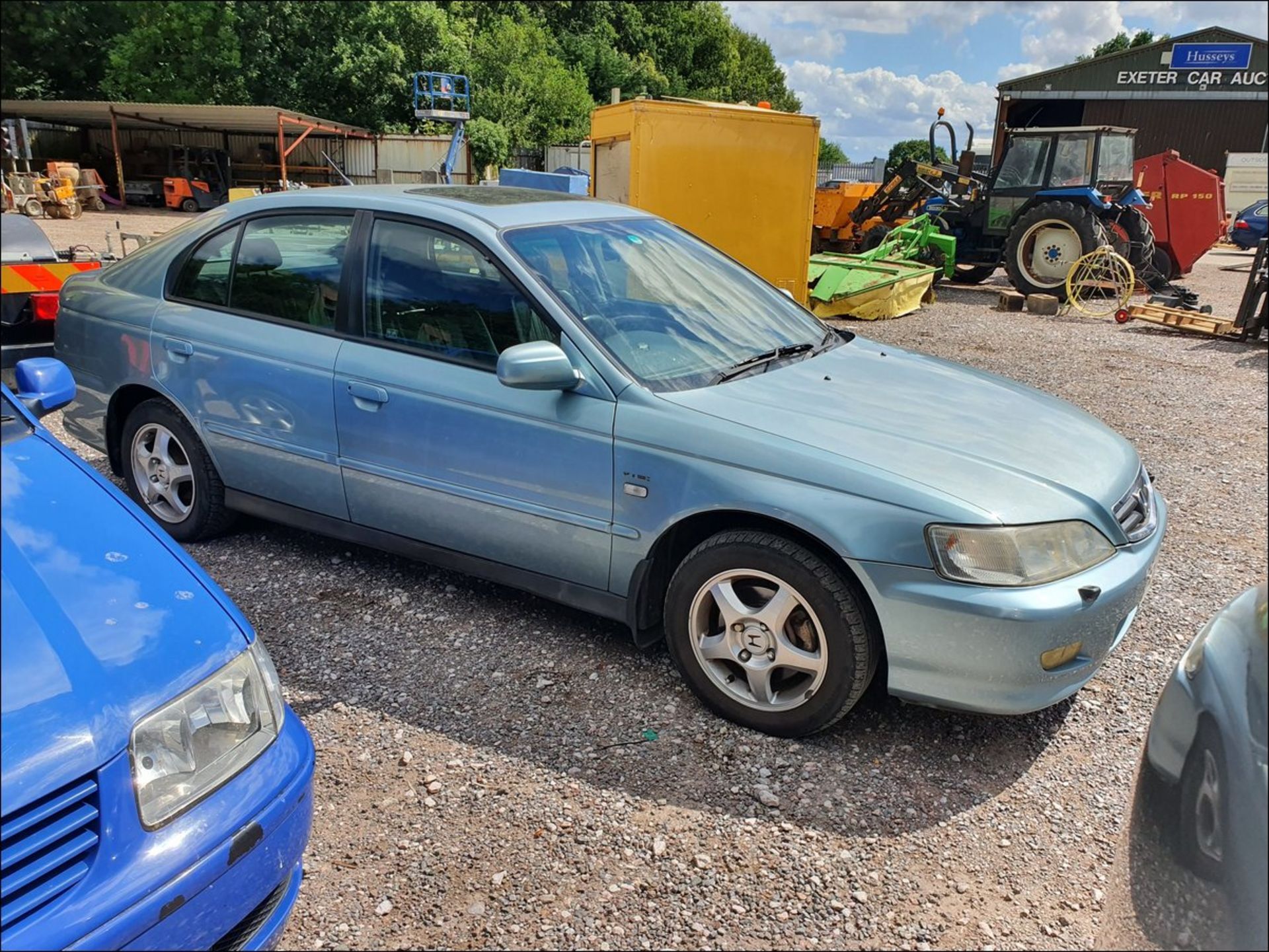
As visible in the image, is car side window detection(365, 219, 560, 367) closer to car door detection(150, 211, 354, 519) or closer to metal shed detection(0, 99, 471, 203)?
car door detection(150, 211, 354, 519)

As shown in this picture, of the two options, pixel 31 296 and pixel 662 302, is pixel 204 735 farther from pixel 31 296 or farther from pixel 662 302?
pixel 31 296

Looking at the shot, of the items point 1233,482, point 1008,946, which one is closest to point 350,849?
point 1008,946

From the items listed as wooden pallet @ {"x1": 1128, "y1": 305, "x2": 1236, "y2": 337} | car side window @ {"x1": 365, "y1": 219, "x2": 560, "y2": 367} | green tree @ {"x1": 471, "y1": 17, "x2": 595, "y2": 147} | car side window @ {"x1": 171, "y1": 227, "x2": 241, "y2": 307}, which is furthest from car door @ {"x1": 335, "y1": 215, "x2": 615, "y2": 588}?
green tree @ {"x1": 471, "y1": 17, "x2": 595, "y2": 147}

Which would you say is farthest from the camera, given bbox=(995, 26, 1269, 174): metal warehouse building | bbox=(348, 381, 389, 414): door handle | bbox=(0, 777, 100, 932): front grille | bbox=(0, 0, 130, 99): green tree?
bbox=(0, 0, 130, 99): green tree

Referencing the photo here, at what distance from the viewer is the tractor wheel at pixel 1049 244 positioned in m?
12.8

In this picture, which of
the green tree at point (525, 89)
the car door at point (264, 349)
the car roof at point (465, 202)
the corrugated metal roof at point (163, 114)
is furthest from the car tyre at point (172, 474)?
the green tree at point (525, 89)

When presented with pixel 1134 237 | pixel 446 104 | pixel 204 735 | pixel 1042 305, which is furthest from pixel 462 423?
pixel 446 104

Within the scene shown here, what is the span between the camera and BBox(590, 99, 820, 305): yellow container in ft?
27.3

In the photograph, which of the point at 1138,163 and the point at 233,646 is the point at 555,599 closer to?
the point at 233,646

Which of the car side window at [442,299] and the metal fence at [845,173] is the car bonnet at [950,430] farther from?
the metal fence at [845,173]

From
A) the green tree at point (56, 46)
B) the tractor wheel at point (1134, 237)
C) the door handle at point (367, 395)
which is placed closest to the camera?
the door handle at point (367, 395)

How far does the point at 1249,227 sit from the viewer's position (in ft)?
69.4

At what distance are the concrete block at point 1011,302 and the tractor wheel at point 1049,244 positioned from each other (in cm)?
82

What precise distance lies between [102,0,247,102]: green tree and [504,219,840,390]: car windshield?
3284 cm
